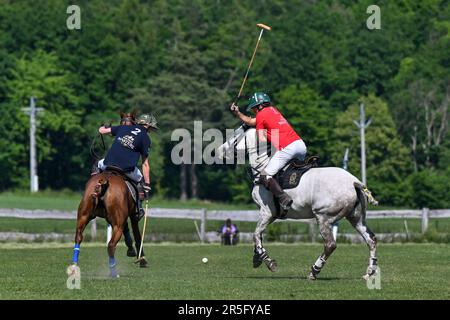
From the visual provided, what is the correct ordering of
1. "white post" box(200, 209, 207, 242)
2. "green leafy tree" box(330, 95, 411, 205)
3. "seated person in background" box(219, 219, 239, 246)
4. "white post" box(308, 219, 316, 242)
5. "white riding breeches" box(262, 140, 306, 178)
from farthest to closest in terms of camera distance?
"green leafy tree" box(330, 95, 411, 205), "white post" box(200, 209, 207, 242), "white post" box(308, 219, 316, 242), "seated person in background" box(219, 219, 239, 246), "white riding breeches" box(262, 140, 306, 178)

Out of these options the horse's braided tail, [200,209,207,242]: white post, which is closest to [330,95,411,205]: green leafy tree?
[200,209,207,242]: white post

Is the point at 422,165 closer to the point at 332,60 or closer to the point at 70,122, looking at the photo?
the point at 332,60

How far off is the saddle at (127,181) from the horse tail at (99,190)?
693 millimetres

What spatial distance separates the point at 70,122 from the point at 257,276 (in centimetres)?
8857

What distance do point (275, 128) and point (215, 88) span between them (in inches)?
3626

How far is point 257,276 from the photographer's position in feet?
74.7

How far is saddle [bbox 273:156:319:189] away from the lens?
21625mm

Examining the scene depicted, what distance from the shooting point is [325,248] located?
2133 cm

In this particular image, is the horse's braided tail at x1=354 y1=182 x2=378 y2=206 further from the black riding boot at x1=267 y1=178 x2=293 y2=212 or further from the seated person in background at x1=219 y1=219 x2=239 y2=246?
the seated person in background at x1=219 y1=219 x2=239 y2=246

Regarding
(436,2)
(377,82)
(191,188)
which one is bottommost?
(191,188)

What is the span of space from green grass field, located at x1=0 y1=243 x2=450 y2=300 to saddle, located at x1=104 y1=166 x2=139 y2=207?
1.37m

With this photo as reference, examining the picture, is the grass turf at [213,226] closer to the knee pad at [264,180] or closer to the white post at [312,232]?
the white post at [312,232]

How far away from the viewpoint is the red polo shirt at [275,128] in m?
21.8
